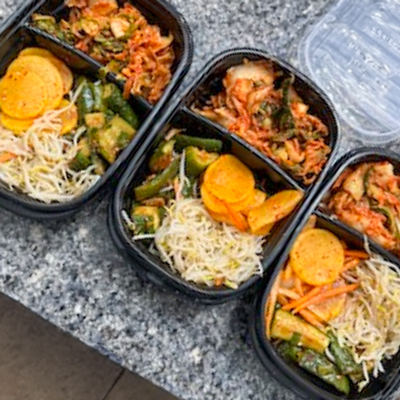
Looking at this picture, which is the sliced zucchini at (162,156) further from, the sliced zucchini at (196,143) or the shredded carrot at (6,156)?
the shredded carrot at (6,156)

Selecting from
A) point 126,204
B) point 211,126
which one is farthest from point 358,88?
point 126,204

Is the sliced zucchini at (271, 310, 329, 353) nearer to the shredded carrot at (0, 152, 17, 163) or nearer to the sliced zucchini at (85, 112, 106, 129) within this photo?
the sliced zucchini at (85, 112, 106, 129)

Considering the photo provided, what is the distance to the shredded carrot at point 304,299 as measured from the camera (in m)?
1.78

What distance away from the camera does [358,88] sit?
79.2 inches

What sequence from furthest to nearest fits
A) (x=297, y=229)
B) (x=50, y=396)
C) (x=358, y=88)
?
(x=50, y=396), (x=358, y=88), (x=297, y=229)

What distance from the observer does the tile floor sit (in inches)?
94.2

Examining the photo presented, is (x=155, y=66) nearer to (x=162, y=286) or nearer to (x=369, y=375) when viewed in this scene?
(x=162, y=286)

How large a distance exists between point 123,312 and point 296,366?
43cm

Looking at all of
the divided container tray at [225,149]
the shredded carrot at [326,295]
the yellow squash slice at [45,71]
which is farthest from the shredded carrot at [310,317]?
the yellow squash slice at [45,71]

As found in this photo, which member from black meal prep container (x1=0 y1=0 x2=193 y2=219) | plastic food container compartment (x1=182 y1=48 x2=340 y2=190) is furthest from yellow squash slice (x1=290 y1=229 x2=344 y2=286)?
black meal prep container (x1=0 y1=0 x2=193 y2=219)

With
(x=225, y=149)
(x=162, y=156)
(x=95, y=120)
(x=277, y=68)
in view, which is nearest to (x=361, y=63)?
(x=277, y=68)

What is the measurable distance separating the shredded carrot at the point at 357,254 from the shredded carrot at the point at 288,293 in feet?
0.53

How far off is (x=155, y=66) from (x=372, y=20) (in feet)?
2.14

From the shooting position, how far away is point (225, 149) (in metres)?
1.83
